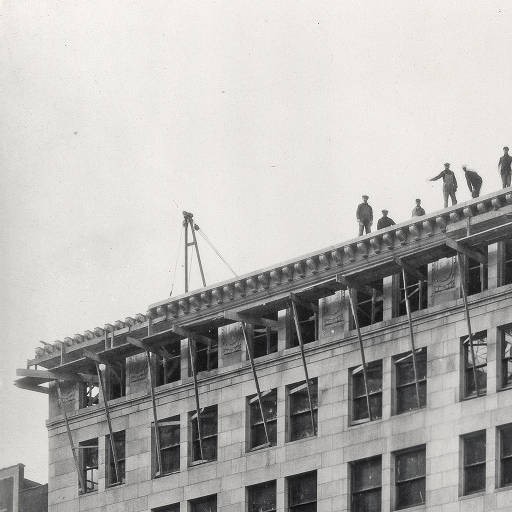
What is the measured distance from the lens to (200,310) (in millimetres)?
100562

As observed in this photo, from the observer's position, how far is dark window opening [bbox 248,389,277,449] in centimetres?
9700

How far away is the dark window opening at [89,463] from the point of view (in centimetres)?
10356

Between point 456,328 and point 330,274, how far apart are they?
6.20 metres

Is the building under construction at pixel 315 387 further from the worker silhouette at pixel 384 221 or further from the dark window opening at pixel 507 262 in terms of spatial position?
the worker silhouette at pixel 384 221

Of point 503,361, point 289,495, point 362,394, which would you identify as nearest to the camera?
point 503,361

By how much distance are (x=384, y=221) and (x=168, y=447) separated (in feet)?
40.6

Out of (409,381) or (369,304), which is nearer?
(409,381)

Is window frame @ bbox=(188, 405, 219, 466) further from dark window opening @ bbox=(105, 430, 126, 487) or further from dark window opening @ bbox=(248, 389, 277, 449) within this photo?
dark window opening @ bbox=(105, 430, 126, 487)

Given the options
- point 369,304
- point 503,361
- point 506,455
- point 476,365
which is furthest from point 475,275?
point 506,455

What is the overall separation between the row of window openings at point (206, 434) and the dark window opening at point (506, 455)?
8689 millimetres

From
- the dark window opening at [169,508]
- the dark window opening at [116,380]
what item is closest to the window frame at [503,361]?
the dark window opening at [169,508]

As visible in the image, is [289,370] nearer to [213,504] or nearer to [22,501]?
[213,504]

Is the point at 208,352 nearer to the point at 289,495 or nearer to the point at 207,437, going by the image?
the point at 207,437

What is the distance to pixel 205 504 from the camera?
9838 centimetres
